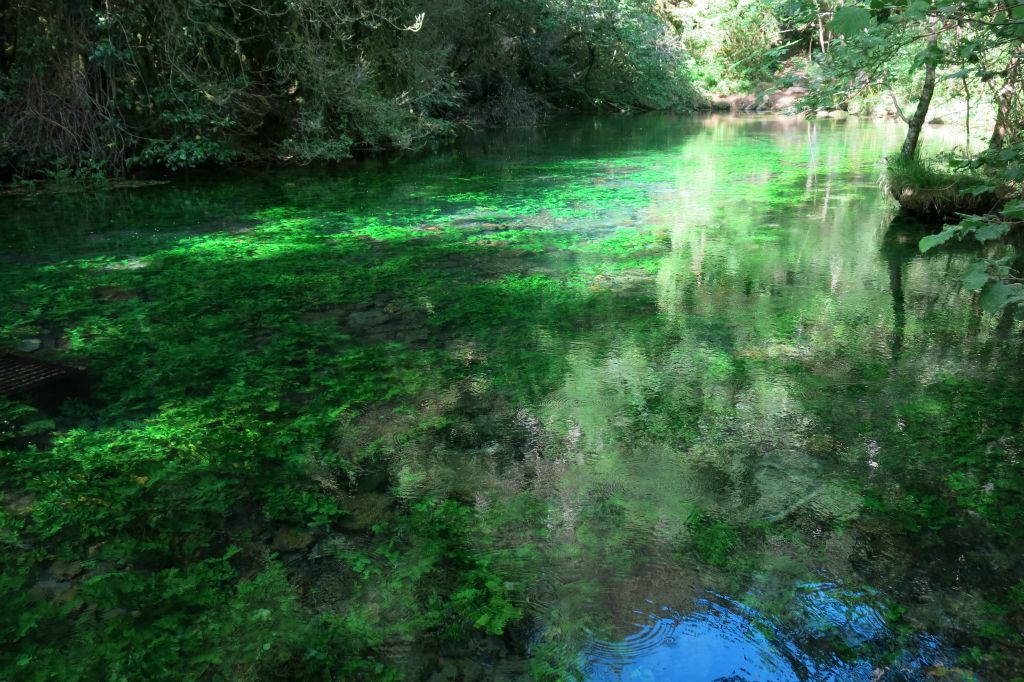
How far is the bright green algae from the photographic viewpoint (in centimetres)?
173

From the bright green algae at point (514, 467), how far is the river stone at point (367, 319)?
5cm

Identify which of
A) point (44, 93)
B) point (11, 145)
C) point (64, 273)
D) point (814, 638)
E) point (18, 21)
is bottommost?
point (814, 638)

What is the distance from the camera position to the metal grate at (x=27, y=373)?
118 inches

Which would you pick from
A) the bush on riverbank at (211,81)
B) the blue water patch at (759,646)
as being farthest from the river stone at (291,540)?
the bush on riverbank at (211,81)

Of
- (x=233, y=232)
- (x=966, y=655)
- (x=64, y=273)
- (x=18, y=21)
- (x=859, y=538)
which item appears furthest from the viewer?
(x=18, y=21)

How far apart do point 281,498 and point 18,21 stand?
758 cm

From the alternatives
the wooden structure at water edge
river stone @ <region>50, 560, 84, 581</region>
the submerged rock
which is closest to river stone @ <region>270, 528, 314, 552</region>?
river stone @ <region>50, 560, 84, 581</region>

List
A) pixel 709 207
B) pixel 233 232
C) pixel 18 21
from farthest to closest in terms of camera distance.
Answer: pixel 18 21 < pixel 709 207 < pixel 233 232

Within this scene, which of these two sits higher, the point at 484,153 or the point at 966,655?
the point at 484,153

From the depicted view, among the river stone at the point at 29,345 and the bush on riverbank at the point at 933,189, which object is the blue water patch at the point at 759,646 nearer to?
the river stone at the point at 29,345

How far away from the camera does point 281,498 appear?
2275 mm

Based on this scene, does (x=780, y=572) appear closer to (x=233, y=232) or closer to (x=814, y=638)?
(x=814, y=638)

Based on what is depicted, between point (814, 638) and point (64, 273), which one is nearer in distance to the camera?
point (814, 638)

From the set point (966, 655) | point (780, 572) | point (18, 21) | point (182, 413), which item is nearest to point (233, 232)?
point (182, 413)
